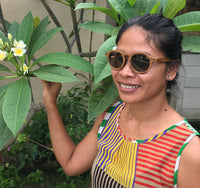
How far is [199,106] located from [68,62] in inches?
116

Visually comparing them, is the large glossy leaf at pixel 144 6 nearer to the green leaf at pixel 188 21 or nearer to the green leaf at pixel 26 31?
the green leaf at pixel 188 21

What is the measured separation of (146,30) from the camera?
83 centimetres

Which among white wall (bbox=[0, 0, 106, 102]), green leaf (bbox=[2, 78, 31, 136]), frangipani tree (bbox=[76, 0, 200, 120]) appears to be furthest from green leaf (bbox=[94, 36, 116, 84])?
white wall (bbox=[0, 0, 106, 102])

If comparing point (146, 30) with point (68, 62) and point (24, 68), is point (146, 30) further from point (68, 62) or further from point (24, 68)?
point (24, 68)

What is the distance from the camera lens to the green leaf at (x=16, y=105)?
935 mm

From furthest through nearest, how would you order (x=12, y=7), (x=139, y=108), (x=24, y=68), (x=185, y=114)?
(x=185, y=114) → (x=12, y=7) → (x=24, y=68) → (x=139, y=108)

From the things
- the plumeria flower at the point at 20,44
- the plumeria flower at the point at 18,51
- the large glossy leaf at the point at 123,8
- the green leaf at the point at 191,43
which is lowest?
the plumeria flower at the point at 18,51

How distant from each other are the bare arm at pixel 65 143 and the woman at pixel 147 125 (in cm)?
11

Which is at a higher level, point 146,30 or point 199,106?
point 146,30

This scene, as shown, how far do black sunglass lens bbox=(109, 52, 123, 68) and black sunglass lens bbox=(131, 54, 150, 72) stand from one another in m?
0.06

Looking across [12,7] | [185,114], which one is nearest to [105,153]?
[12,7]

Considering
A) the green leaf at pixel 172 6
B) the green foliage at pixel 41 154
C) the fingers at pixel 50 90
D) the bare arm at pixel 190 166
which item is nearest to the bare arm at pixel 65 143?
the fingers at pixel 50 90

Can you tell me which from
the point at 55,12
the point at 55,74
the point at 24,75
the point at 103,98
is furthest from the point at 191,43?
the point at 55,12

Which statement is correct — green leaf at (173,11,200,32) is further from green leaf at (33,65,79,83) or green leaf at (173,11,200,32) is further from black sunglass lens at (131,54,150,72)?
green leaf at (33,65,79,83)
